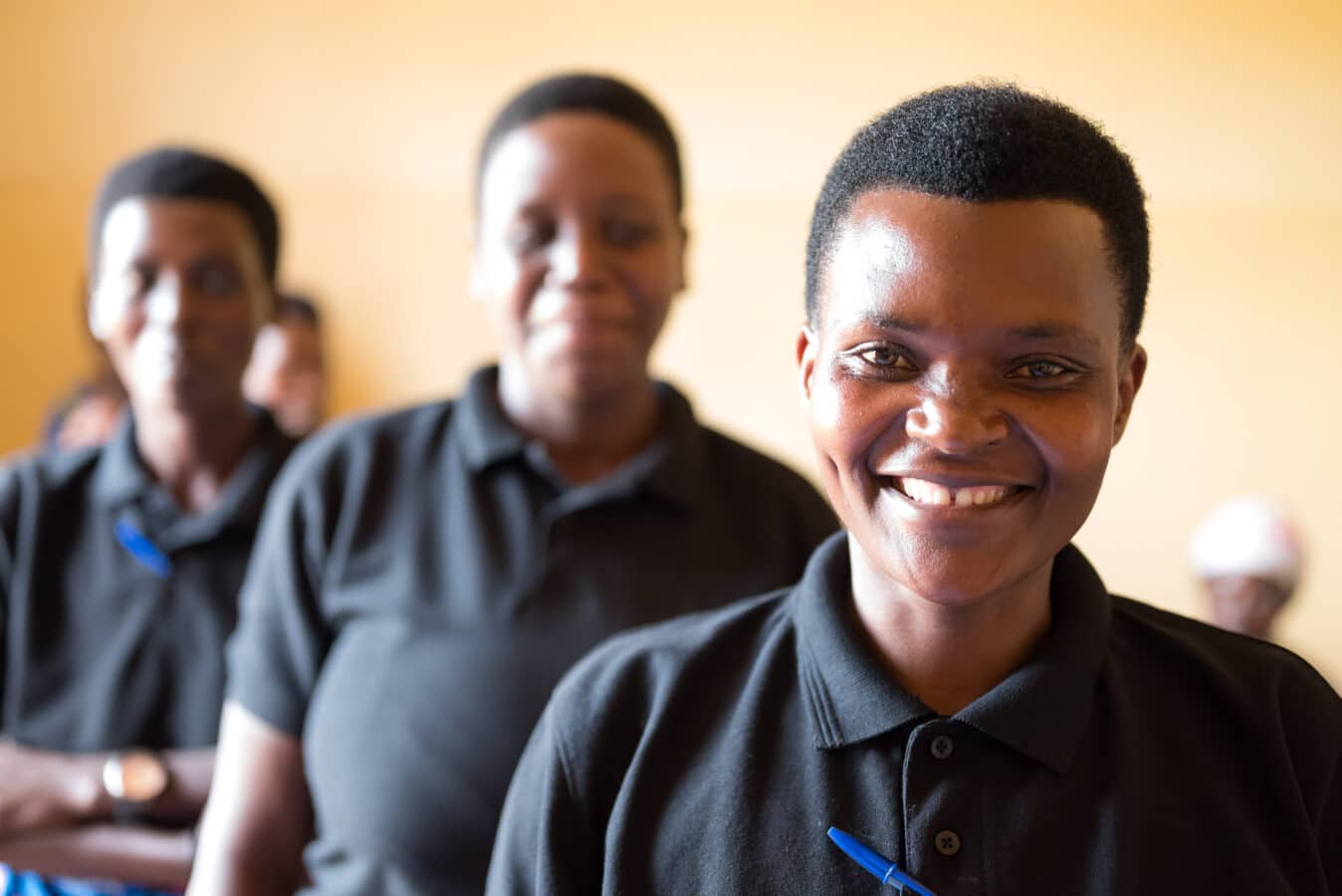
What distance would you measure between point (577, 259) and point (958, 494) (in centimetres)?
55

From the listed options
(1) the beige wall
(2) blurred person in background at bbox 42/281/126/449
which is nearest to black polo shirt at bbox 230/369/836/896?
(1) the beige wall

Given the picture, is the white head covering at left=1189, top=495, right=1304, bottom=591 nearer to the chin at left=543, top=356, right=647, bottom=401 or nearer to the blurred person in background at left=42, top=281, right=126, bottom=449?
the chin at left=543, top=356, right=647, bottom=401

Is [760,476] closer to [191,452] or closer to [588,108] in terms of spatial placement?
[588,108]

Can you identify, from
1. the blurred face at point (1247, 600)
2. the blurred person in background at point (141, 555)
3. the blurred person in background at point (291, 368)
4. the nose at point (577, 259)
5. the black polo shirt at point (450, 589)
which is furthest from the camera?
the blurred person in background at point (291, 368)

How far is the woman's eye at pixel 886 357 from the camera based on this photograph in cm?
84

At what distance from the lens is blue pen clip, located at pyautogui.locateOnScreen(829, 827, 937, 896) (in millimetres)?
831

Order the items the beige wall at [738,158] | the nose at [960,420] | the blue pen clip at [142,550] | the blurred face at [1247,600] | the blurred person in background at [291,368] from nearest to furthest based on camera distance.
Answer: the nose at [960,420]
the blue pen clip at [142,550]
the blurred face at [1247,600]
the beige wall at [738,158]
the blurred person in background at [291,368]

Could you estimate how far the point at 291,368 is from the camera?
350cm

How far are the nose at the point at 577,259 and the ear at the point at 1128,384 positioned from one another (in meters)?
0.54

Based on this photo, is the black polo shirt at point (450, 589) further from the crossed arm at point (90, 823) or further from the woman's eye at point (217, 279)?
the woman's eye at point (217, 279)

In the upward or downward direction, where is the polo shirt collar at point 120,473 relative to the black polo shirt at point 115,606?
upward

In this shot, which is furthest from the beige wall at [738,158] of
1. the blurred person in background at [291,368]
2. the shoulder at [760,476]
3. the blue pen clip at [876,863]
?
the blue pen clip at [876,863]

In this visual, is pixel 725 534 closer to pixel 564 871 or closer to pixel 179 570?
pixel 564 871

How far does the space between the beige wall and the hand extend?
174 centimetres
